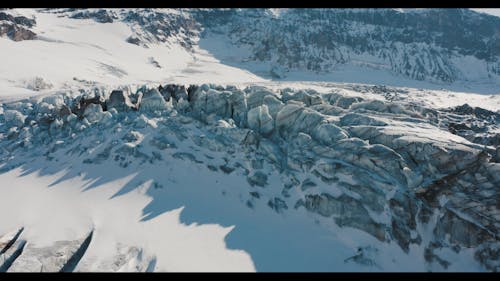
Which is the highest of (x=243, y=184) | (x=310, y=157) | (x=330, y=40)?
(x=330, y=40)

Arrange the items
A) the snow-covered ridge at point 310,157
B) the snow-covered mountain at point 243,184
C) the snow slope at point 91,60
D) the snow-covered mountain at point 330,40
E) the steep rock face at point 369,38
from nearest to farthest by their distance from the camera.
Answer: the snow-covered mountain at point 243,184 → the snow-covered ridge at point 310,157 → the snow slope at point 91,60 → the snow-covered mountain at point 330,40 → the steep rock face at point 369,38

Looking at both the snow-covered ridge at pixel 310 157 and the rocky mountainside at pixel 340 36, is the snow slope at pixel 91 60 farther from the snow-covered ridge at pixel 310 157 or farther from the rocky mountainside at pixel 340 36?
the snow-covered ridge at pixel 310 157

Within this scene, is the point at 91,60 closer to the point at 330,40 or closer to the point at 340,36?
the point at 330,40

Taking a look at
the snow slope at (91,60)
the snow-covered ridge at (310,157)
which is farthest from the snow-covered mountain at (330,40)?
the snow-covered ridge at (310,157)

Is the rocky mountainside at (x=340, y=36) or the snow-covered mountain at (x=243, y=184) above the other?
the rocky mountainside at (x=340, y=36)

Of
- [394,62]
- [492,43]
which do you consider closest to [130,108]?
[394,62]

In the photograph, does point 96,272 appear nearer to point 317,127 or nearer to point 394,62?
point 317,127

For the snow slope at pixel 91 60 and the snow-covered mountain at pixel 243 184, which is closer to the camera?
the snow-covered mountain at pixel 243 184

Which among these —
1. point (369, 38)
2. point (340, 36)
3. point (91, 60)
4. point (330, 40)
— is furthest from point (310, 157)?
point (369, 38)

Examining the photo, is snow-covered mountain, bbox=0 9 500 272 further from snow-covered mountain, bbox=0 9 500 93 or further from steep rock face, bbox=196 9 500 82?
steep rock face, bbox=196 9 500 82
